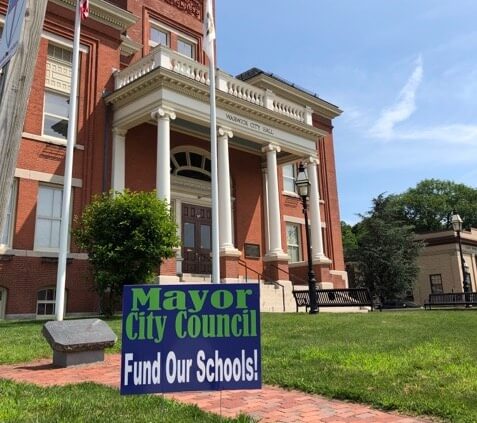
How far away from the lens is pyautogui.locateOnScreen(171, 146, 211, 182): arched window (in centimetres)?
2289

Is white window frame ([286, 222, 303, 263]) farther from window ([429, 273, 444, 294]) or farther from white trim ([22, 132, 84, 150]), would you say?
window ([429, 273, 444, 294])

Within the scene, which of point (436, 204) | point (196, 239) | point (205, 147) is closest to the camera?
point (196, 239)

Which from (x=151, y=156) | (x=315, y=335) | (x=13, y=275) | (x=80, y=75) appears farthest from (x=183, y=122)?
(x=315, y=335)

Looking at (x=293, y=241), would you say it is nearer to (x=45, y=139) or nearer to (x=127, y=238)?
(x=45, y=139)

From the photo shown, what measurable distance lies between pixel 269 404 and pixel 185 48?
2476 centimetres

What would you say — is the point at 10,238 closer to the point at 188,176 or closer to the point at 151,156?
the point at 151,156

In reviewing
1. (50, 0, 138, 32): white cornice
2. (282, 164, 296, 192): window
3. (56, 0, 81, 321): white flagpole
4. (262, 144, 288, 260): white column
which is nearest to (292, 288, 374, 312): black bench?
(262, 144, 288, 260): white column

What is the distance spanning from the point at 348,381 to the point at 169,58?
16.0m

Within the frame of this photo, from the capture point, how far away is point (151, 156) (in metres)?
21.6

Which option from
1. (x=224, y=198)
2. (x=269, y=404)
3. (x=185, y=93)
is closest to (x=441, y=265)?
(x=224, y=198)

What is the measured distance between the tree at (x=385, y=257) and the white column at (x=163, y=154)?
24695mm

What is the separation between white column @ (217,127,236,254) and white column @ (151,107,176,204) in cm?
248

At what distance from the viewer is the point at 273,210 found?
2233 centimetres

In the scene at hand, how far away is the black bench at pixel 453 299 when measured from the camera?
24891 mm
